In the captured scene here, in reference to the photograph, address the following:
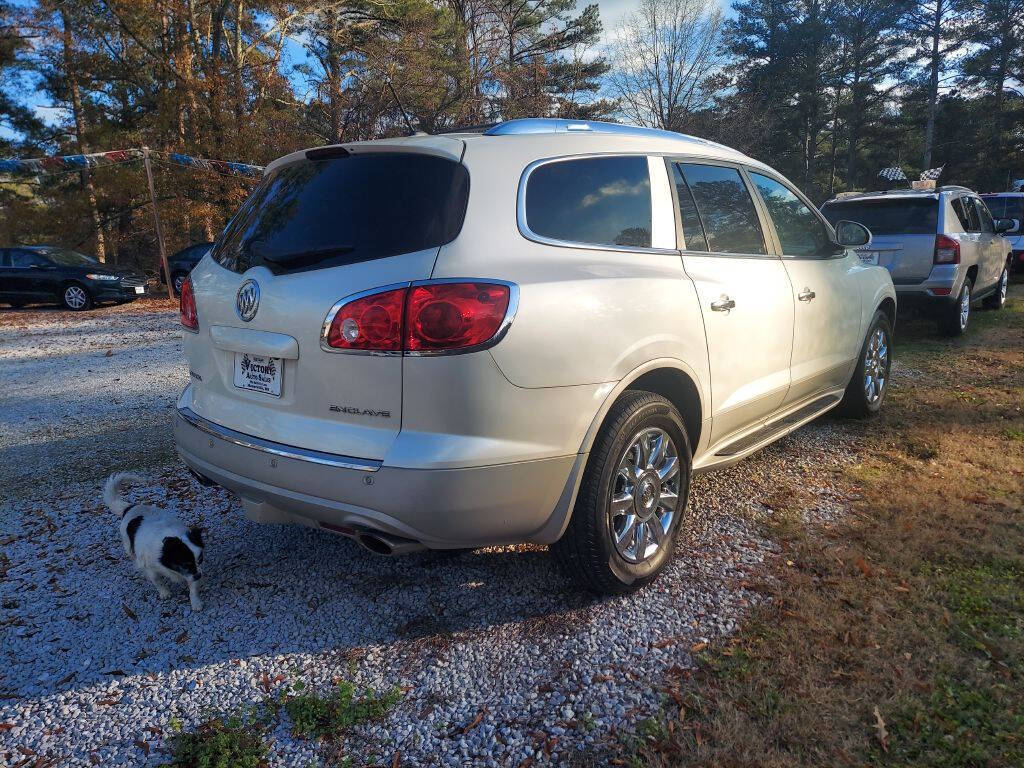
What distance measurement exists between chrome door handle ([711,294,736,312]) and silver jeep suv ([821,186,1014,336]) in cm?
535

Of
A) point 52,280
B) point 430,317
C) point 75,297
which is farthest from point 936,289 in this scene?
point 52,280

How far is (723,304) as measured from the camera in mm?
3287

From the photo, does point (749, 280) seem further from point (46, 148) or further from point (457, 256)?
point (46, 148)

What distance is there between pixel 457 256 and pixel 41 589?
251 cm

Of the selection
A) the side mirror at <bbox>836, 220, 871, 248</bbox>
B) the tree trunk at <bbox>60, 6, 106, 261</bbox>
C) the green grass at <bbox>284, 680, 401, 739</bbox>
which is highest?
the tree trunk at <bbox>60, 6, 106, 261</bbox>

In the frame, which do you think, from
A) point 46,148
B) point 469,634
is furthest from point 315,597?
point 46,148

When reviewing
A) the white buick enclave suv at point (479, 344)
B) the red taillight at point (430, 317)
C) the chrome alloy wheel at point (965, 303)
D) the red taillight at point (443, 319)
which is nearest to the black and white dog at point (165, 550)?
the white buick enclave suv at point (479, 344)

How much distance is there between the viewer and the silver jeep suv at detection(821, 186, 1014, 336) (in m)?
7.95

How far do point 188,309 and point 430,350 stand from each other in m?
1.51

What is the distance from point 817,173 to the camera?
41.0 meters

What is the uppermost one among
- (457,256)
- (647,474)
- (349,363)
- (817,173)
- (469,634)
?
(817,173)

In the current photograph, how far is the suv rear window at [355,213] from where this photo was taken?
7.91ft

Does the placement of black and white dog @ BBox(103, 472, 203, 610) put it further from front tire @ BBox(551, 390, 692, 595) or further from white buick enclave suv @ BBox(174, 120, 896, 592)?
front tire @ BBox(551, 390, 692, 595)

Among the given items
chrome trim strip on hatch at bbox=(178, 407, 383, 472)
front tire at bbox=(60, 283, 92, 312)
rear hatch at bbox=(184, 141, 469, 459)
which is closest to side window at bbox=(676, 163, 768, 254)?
rear hatch at bbox=(184, 141, 469, 459)
